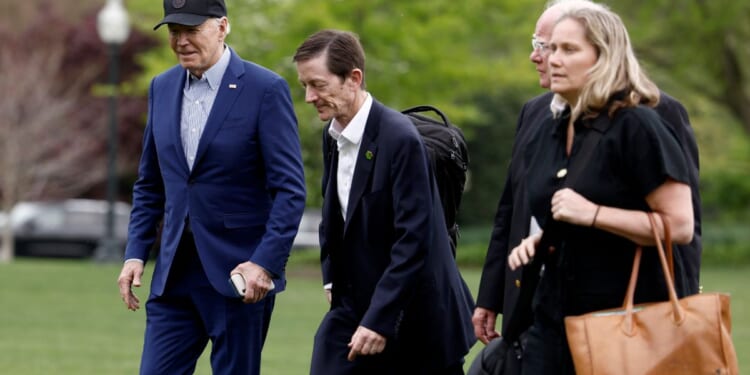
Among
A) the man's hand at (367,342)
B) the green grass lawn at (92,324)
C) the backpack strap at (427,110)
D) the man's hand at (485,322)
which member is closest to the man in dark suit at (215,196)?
the man's hand at (367,342)

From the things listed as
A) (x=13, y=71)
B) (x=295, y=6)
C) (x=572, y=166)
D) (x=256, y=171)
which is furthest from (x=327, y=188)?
(x=13, y=71)

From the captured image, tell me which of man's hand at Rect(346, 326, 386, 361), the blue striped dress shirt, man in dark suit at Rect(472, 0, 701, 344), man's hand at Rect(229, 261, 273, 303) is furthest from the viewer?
the blue striped dress shirt

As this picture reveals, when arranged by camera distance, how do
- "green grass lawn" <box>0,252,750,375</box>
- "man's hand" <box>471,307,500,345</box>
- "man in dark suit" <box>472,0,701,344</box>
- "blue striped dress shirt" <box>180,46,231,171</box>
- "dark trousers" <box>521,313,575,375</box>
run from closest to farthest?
"dark trousers" <box>521,313,575,375</box> < "man in dark suit" <box>472,0,701,344</box> < "man's hand" <box>471,307,500,345</box> < "blue striped dress shirt" <box>180,46,231,171</box> < "green grass lawn" <box>0,252,750,375</box>

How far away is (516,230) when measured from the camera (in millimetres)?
5297

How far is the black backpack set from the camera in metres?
6.86

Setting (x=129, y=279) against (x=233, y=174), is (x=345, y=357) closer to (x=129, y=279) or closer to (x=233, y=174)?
(x=233, y=174)

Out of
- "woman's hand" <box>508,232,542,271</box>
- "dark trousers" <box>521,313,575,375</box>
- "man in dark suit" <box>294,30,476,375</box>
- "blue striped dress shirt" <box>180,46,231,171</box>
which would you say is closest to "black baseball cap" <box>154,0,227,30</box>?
"blue striped dress shirt" <box>180,46,231,171</box>

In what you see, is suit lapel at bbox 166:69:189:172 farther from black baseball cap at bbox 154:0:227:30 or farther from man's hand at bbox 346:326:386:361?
man's hand at bbox 346:326:386:361

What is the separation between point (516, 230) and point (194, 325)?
1822 millimetres

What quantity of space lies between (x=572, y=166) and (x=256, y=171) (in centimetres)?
206

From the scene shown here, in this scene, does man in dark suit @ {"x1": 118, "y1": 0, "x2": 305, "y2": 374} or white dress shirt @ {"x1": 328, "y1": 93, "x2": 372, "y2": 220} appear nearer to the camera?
white dress shirt @ {"x1": 328, "y1": 93, "x2": 372, "y2": 220}

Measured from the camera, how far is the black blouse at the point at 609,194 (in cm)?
461

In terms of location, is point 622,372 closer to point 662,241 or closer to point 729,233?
point 662,241

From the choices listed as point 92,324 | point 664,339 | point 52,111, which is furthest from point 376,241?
point 52,111
